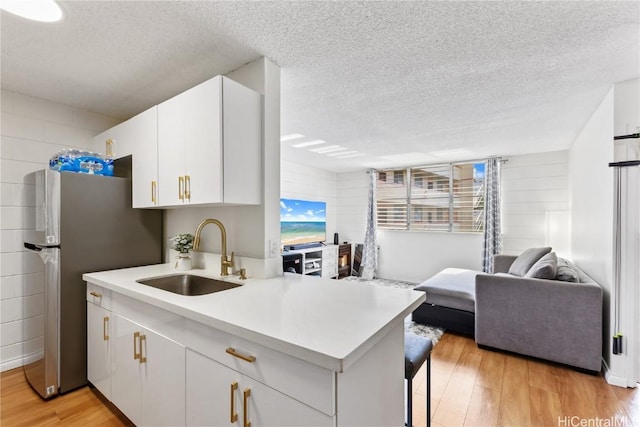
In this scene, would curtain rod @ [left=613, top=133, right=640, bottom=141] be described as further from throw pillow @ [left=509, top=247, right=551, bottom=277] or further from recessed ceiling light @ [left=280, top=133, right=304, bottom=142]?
recessed ceiling light @ [left=280, top=133, right=304, bottom=142]

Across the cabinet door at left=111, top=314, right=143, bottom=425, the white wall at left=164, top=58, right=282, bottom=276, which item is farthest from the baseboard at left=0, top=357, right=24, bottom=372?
the white wall at left=164, top=58, right=282, bottom=276

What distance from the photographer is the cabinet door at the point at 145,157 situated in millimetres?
2010

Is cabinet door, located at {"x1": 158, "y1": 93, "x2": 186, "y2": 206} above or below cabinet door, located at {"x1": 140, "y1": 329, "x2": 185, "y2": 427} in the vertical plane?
above

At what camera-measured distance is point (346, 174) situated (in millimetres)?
6277

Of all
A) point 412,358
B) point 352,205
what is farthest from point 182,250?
Answer: point 352,205

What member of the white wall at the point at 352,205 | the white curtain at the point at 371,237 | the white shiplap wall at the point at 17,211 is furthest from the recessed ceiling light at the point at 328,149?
the white shiplap wall at the point at 17,211

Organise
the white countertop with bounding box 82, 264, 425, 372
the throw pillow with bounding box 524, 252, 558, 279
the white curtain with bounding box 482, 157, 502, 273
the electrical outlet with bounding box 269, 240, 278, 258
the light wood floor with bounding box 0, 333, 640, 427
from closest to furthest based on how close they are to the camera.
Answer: the white countertop with bounding box 82, 264, 425, 372, the light wood floor with bounding box 0, 333, 640, 427, the electrical outlet with bounding box 269, 240, 278, 258, the throw pillow with bounding box 524, 252, 558, 279, the white curtain with bounding box 482, 157, 502, 273

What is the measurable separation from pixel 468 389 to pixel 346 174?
4.73 m

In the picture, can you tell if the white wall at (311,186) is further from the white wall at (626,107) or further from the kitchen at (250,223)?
the white wall at (626,107)

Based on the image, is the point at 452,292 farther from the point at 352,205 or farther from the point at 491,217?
the point at 352,205

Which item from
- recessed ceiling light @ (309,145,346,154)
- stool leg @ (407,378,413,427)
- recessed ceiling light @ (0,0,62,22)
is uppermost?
recessed ceiling light @ (0,0,62,22)

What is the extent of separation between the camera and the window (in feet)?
16.2

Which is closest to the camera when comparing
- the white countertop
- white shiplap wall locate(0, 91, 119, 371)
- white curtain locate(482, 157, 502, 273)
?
the white countertop

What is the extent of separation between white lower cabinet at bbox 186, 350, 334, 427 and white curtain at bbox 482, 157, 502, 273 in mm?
4526
